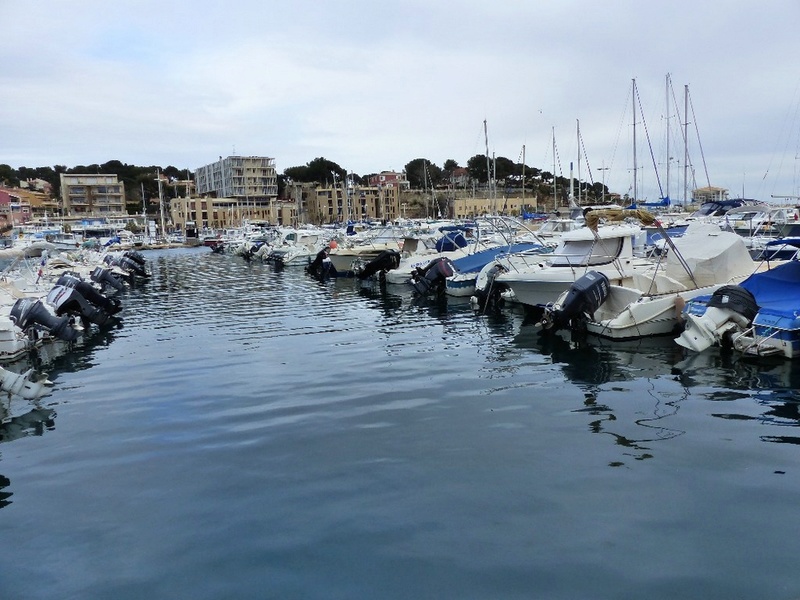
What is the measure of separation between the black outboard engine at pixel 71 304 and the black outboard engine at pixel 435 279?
12052 millimetres

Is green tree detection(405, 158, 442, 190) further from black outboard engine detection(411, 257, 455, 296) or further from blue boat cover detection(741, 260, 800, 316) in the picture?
blue boat cover detection(741, 260, 800, 316)

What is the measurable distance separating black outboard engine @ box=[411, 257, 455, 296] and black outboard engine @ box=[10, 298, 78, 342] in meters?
13.1

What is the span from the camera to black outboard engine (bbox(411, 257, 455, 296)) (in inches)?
1051

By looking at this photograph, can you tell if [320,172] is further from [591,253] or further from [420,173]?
[591,253]

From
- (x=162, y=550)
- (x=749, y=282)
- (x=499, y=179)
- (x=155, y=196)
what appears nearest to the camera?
(x=162, y=550)

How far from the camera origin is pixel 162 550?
661cm

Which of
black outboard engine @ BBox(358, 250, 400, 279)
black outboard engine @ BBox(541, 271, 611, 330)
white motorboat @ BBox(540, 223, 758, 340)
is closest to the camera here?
white motorboat @ BBox(540, 223, 758, 340)

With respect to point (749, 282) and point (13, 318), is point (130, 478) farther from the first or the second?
point (749, 282)

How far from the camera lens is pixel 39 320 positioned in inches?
714

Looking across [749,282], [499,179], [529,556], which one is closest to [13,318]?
[529,556]

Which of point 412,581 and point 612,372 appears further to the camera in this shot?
point 612,372

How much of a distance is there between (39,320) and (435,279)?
14356 millimetres

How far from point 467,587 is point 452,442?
3.74 metres

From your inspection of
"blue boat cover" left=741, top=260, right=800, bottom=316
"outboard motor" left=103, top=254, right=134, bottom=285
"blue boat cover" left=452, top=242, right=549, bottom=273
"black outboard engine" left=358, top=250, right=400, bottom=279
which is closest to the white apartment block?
"outboard motor" left=103, top=254, right=134, bottom=285
